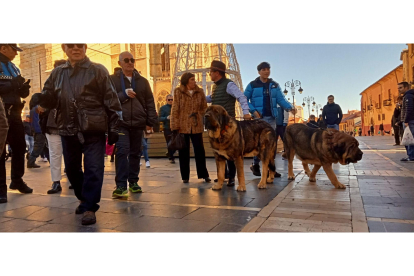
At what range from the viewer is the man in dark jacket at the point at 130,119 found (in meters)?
4.41

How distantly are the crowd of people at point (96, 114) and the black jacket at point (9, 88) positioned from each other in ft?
0.04

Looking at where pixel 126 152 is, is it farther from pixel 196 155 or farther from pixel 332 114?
pixel 332 114

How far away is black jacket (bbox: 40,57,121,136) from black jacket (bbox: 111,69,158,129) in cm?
101

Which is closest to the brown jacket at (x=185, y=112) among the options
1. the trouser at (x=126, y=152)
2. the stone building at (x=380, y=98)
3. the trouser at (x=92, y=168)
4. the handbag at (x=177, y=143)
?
the handbag at (x=177, y=143)

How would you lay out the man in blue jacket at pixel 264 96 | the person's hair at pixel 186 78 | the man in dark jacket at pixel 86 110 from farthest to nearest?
the man in blue jacket at pixel 264 96 < the person's hair at pixel 186 78 < the man in dark jacket at pixel 86 110

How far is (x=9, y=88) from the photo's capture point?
4434 mm

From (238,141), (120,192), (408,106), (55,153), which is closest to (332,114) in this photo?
(408,106)

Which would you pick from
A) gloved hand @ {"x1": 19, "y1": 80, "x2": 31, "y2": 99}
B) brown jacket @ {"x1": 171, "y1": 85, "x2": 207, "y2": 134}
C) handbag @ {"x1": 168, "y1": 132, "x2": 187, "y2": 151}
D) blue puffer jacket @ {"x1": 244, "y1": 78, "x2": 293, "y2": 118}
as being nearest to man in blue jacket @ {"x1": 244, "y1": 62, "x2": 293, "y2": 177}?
blue puffer jacket @ {"x1": 244, "y1": 78, "x2": 293, "y2": 118}

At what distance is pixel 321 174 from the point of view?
6355mm

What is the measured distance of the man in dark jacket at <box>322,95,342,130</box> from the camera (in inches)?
427

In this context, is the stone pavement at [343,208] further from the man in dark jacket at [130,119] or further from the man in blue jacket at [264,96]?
the man in dark jacket at [130,119]

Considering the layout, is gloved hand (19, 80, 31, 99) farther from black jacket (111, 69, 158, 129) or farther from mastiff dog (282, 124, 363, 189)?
mastiff dog (282, 124, 363, 189)

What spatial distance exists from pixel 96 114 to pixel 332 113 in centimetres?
947
